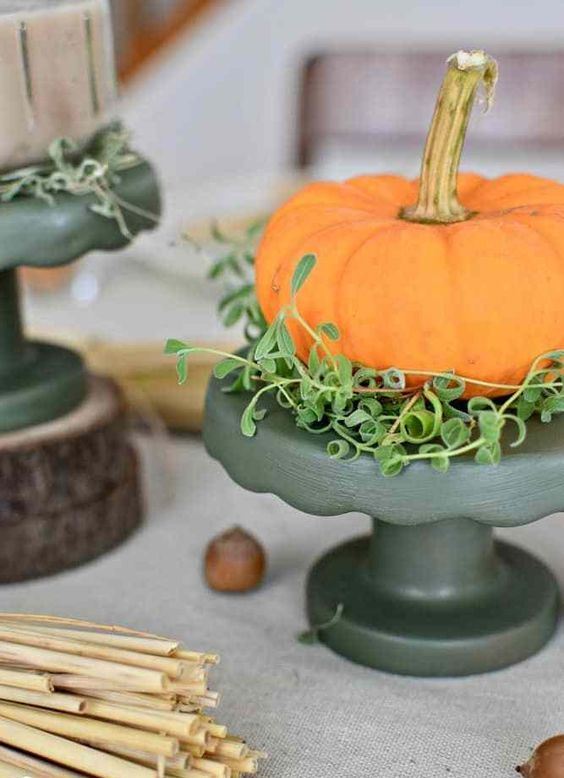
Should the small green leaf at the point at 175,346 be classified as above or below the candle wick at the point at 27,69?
below

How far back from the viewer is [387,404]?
2.18ft

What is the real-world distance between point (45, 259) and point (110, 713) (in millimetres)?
368

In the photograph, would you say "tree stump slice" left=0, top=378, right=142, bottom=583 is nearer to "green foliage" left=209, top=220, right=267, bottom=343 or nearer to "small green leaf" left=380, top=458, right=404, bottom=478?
"green foliage" left=209, top=220, right=267, bottom=343

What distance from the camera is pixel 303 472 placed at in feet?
2.13

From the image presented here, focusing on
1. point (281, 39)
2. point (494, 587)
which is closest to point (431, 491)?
point (494, 587)

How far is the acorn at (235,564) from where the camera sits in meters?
0.86

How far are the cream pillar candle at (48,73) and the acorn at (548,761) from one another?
56 centimetres

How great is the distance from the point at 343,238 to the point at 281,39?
2.22 meters

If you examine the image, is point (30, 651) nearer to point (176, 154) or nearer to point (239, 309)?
point (239, 309)

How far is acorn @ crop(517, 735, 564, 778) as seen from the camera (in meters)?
0.59

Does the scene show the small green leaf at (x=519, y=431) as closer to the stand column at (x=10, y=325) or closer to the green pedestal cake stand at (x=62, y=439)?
the green pedestal cake stand at (x=62, y=439)

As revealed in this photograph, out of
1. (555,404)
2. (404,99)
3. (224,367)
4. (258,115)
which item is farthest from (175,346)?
(258,115)

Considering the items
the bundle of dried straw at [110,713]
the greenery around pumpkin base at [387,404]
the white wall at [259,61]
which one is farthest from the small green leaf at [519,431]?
the white wall at [259,61]

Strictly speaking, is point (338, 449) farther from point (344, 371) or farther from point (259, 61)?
point (259, 61)
